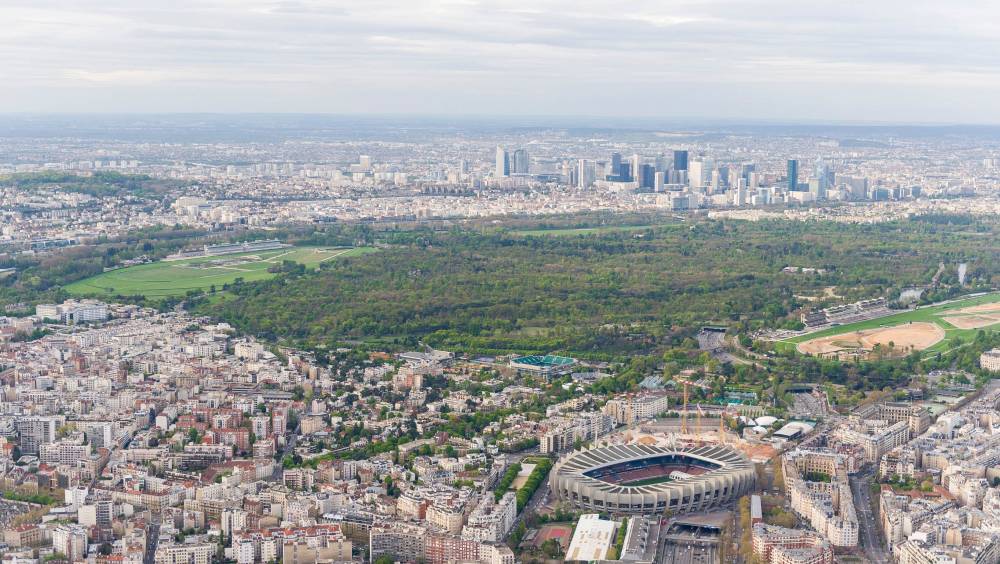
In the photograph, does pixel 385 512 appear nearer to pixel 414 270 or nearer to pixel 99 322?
pixel 99 322

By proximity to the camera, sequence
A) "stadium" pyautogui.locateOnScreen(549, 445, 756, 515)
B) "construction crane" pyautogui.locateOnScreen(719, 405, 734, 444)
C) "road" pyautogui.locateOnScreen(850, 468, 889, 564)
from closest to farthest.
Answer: "road" pyautogui.locateOnScreen(850, 468, 889, 564), "stadium" pyautogui.locateOnScreen(549, 445, 756, 515), "construction crane" pyautogui.locateOnScreen(719, 405, 734, 444)

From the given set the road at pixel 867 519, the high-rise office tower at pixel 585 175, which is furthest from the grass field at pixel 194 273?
the high-rise office tower at pixel 585 175

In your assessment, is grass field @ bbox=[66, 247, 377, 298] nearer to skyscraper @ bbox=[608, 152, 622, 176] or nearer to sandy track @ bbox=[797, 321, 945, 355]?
sandy track @ bbox=[797, 321, 945, 355]

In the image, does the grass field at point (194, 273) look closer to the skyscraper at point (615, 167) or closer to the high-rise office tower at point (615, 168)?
the high-rise office tower at point (615, 168)

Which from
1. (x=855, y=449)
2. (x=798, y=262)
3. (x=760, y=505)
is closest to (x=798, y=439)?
(x=855, y=449)

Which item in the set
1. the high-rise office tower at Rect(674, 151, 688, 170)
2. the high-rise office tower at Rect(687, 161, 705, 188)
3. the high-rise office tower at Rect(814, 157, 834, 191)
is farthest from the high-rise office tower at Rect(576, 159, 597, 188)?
the high-rise office tower at Rect(814, 157, 834, 191)

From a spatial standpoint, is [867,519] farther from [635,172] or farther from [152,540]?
[635,172]

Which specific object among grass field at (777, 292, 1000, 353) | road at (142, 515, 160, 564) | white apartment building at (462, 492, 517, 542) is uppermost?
white apartment building at (462, 492, 517, 542)
